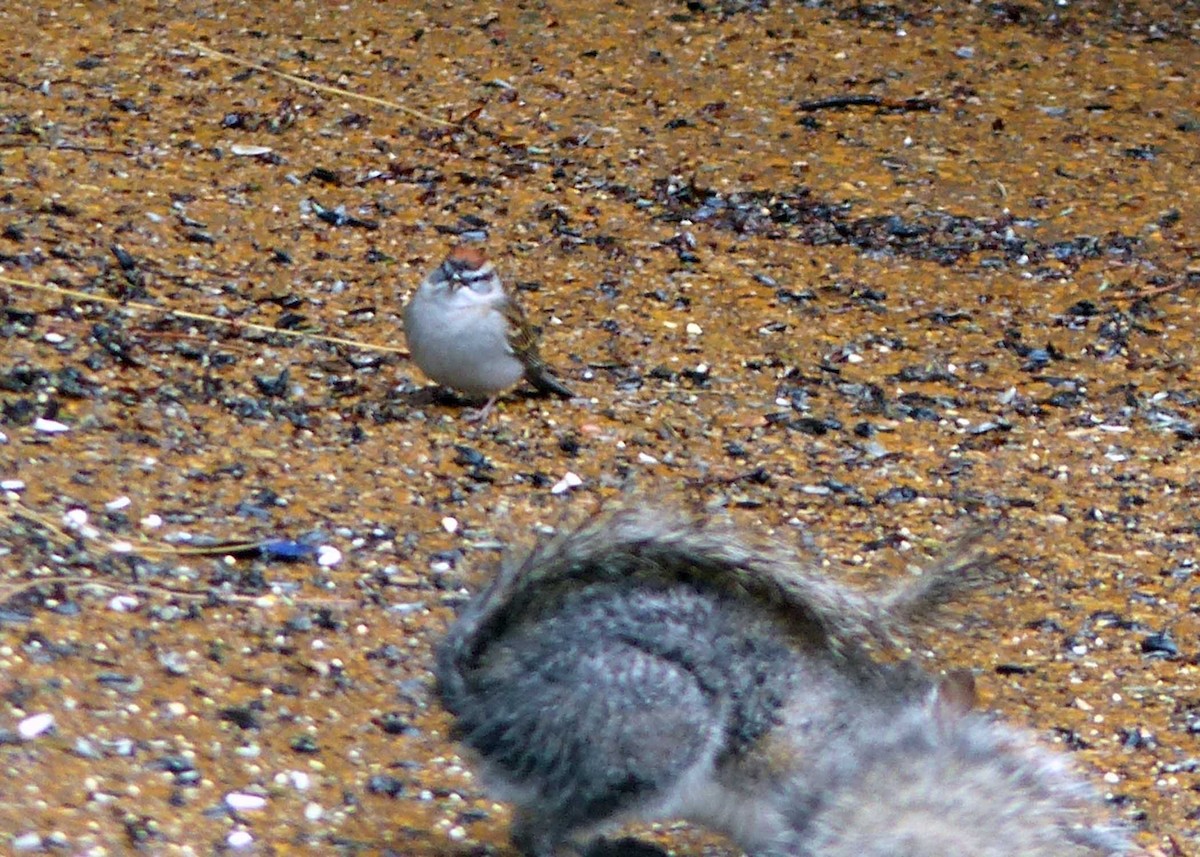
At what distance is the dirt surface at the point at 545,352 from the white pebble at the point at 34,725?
0.01 meters

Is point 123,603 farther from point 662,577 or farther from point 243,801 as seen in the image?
point 662,577

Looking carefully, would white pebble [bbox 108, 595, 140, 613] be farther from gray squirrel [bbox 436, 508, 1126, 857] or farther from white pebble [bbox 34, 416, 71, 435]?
gray squirrel [bbox 436, 508, 1126, 857]

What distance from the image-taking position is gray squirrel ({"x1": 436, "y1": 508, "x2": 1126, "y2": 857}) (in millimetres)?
3018

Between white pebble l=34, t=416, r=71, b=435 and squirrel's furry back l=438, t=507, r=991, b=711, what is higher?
squirrel's furry back l=438, t=507, r=991, b=711

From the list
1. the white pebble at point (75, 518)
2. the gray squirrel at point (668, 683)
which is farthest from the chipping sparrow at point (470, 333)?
the gray squirrel at point (668, 683)

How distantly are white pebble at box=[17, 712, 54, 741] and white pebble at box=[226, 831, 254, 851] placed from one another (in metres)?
0.46

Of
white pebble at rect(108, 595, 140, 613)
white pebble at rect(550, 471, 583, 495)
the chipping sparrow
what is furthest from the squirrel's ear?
the chipping sparrow

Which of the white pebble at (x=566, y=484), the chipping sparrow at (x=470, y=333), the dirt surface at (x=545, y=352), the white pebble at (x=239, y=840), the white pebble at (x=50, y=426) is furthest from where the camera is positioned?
the chipping sparrow at (x=470, y=333)

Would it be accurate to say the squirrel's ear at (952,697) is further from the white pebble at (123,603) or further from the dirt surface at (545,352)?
the white pebble at (123,603)

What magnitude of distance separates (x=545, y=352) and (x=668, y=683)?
297 cm

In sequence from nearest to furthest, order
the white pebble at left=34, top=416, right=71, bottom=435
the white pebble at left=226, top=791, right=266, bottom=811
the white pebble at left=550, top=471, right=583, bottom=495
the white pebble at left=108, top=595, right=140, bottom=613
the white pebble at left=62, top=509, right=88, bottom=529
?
the white pebble at left=226, top=791, right=266, bottom=811
the white pebble at left=108, top=595, right=140, bottom=613
the white pebble at left=62, top=509, right=88, bottom=529
the white pebble at left=34, top=416, right=71, bottom=435
the white pebble at left=550, top=471, right=583, bottom=495

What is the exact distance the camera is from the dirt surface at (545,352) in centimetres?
382

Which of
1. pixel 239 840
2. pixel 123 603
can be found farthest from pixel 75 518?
pixel 239 840

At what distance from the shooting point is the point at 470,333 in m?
5.38
